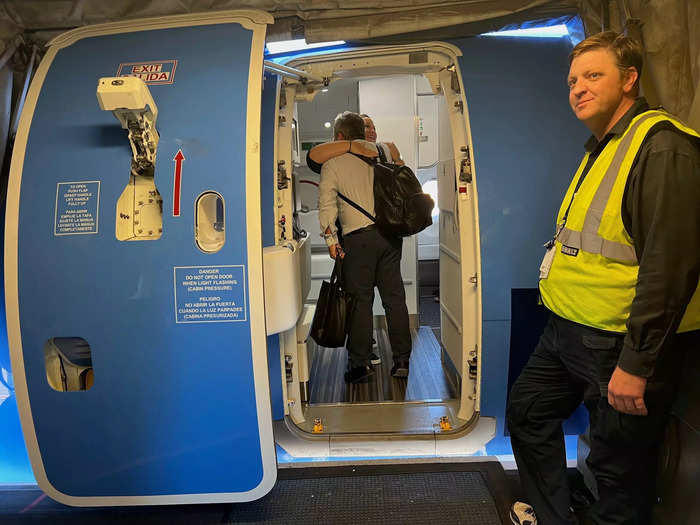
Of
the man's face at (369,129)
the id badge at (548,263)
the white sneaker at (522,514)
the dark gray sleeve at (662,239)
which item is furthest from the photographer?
the man's face at (369,129)

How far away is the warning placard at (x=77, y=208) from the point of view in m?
1.65

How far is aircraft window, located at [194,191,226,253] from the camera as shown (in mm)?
1645

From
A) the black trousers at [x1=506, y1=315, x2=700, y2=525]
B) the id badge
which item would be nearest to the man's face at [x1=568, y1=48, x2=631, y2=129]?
the id badge

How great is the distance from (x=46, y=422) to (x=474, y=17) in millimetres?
2693

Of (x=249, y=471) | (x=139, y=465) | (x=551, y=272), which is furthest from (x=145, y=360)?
(x=551, y=272)

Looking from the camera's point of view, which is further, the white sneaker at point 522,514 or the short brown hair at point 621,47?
the white sneaker at point 522,514

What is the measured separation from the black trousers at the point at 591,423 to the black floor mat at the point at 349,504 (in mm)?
342

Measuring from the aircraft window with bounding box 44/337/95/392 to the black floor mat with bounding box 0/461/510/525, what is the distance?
2.21 ft

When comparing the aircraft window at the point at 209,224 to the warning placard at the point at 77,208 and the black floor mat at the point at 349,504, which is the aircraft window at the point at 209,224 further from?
the black floor mat at the point at 349,504

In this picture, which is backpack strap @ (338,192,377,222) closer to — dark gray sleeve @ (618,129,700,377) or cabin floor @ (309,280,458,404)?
A: cabin floor @ (309,280,458,404)

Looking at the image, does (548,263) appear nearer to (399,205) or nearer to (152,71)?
(399,205)

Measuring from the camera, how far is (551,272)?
57.9 inches

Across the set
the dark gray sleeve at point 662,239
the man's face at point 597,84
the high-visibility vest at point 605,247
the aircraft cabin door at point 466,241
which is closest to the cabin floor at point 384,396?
the aircraft cabin door at point 466,241

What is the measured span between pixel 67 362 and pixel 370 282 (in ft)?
6.13
